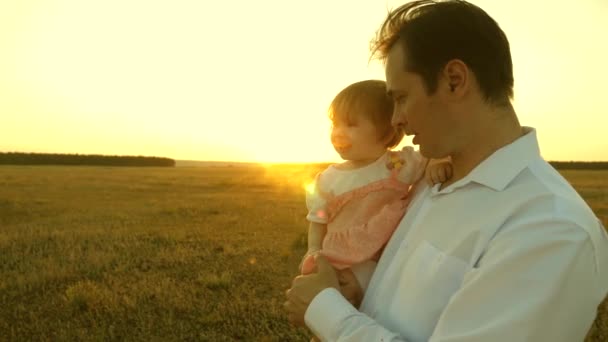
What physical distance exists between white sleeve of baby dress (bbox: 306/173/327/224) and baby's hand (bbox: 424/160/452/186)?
0.88m

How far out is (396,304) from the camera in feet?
6.27

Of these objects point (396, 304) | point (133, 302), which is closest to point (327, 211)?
point (396, 304)

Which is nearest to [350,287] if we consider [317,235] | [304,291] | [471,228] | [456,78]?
[317,235]

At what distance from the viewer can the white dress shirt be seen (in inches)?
56.9

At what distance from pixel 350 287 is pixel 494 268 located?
1.22 m

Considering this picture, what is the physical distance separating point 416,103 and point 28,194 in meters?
24.8

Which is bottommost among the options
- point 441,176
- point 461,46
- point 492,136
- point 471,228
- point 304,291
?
point 304,291

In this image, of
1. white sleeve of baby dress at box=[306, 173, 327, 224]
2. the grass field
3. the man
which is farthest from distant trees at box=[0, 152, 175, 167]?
the man

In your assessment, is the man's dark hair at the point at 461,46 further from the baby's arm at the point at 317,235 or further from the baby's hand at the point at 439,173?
the baby's arm at the point at 317,235

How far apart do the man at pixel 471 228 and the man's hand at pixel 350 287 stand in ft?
1.27

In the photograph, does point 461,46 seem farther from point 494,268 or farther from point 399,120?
point 494,268

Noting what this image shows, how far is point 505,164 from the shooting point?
1.80 meters

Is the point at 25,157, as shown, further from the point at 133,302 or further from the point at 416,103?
the point at 416,103

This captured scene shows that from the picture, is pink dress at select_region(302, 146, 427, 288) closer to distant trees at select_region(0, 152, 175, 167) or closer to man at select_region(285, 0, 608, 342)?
man at select_region(285, 0, 608, 342)
